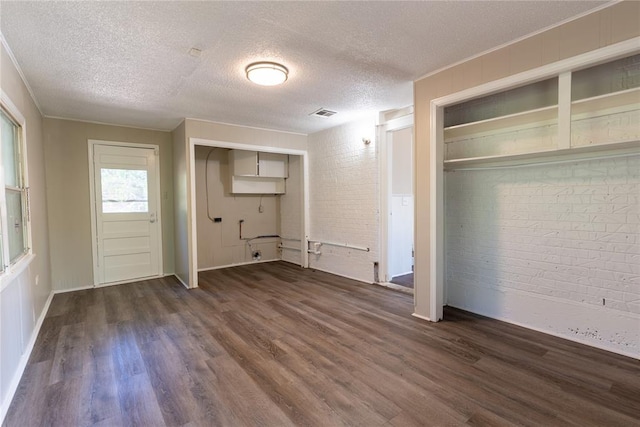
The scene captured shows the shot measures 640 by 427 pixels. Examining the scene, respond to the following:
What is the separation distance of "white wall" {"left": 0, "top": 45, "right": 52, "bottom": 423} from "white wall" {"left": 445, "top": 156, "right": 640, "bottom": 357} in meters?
3.97

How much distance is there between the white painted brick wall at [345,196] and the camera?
15.3ft

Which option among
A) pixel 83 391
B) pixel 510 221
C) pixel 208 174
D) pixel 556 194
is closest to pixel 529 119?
pixel 556 194

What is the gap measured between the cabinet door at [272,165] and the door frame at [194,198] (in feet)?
2.00

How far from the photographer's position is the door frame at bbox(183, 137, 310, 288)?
4504 mm

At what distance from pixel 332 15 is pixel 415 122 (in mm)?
1541

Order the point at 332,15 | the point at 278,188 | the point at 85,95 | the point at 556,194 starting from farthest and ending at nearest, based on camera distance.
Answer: the point at 278,188
the point at 85,95
the point at 556,194
the point at 332,15

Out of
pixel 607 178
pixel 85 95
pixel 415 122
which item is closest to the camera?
pixel 607 178

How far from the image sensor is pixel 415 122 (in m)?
3.24

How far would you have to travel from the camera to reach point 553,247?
2.79 m

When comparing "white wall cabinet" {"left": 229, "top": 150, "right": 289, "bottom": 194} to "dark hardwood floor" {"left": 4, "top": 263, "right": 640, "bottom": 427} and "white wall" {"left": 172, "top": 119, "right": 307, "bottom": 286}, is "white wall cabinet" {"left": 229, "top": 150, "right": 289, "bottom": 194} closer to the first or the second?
"white wall" {"left": 172, "top": 119, "right": 307, "bottom": 286}

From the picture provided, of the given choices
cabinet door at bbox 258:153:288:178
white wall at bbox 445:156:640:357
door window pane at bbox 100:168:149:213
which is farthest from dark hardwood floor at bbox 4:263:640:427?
cabinet door at bbox 258:153:288:178

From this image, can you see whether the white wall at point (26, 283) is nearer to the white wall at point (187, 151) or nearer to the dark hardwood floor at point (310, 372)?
the dark hardwood floor at point (310, 372)

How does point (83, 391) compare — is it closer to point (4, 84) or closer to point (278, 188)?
point (4, 84)

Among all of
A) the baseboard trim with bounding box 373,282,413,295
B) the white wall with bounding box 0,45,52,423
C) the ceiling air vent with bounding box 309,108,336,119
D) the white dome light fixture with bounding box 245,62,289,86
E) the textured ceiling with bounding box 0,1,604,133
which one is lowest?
the baseboard trim with bounding box 373,282,413,295
